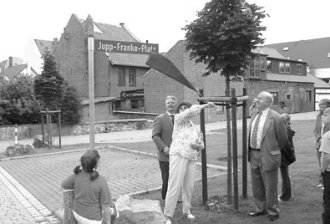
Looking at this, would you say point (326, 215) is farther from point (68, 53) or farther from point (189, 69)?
point (68, 53)

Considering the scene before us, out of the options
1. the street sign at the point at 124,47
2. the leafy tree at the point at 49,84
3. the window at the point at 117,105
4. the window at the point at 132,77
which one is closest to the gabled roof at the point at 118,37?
the window at the point at 132,77

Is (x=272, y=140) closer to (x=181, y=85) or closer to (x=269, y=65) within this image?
(x=181, y=85)

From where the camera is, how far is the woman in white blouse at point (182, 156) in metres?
5.55

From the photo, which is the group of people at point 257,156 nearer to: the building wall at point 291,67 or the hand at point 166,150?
the hand at point 166,150

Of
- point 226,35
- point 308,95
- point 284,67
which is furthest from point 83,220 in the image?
point 308,95

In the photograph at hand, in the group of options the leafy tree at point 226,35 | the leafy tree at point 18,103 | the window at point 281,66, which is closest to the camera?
the leafy tree at point 226,35

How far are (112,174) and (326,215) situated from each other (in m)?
6.43

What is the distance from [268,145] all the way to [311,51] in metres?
64.1

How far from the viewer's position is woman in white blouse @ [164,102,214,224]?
5.55 metres

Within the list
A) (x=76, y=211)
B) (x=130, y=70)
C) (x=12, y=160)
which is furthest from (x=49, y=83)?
(x=130, y=70)

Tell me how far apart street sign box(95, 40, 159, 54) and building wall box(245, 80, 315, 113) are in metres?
32.2

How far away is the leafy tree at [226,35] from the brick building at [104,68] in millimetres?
25710

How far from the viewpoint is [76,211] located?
419 centimetres

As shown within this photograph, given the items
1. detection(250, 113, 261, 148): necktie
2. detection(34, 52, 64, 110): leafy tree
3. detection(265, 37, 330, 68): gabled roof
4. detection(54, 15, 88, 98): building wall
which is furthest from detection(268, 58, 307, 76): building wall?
detection(250, 113, 261, 148): necktie
